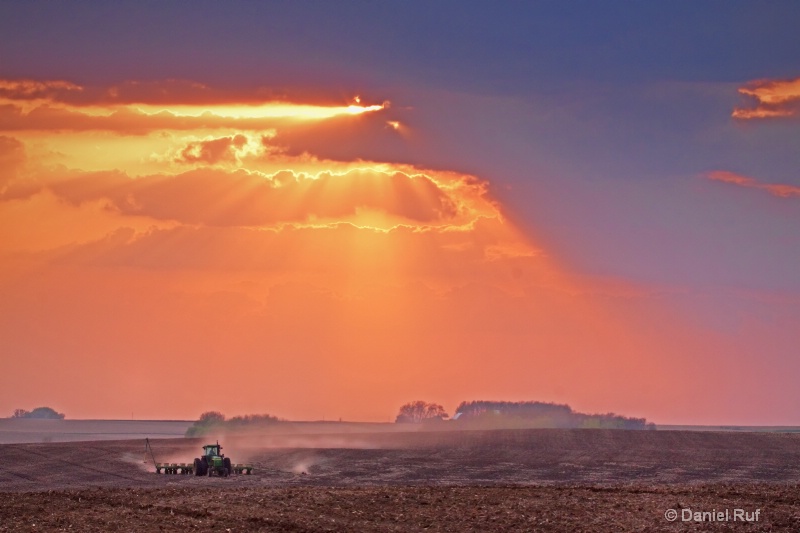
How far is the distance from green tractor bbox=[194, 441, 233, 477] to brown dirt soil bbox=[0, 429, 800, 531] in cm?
185

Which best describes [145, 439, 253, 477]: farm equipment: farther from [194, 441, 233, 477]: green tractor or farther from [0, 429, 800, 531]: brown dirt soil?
[0, 429, 800, 531]: brown dirt soil

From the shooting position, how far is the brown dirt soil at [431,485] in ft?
146

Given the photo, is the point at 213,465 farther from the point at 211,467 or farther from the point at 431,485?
the point at 431,485

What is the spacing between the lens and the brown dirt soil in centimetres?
4447

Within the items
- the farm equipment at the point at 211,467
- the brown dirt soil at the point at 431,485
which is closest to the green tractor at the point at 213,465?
the farm equipment at the point at 211,467

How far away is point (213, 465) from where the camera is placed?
73.9 meters

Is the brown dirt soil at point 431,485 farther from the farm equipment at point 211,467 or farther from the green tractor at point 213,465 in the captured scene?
the green tractor at point 213,465

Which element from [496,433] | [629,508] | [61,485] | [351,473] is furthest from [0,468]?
[496,433]

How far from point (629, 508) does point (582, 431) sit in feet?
270

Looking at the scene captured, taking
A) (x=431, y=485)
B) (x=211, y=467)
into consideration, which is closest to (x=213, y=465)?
(x=211, y=467)

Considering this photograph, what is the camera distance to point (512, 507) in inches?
1884

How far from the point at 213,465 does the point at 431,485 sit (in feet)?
57.8

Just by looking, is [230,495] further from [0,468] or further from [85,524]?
[0,468]

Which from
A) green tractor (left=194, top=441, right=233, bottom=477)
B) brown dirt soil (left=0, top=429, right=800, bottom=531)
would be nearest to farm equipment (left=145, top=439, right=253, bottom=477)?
green tractor (left=194, top=441, right=233, bottom=477)
